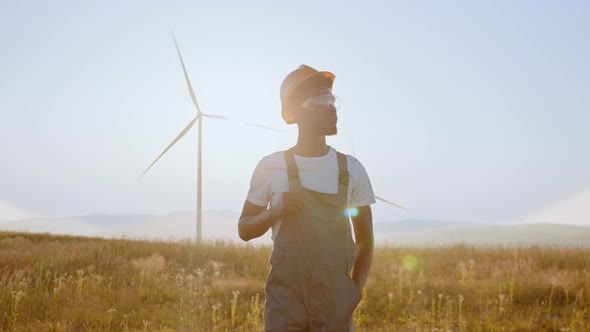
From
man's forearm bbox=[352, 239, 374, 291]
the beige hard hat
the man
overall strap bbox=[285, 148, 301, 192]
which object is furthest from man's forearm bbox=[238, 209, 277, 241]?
the beige hard hat

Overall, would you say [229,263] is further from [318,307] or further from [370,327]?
[318,307]

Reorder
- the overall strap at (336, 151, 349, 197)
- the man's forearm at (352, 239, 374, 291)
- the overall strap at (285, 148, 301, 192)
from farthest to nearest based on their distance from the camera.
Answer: the man's forearm at (352, 239, 374, 291), the overall strap at (336, 151, 349, 197), the overall strap at (285, 148, 301, 192)

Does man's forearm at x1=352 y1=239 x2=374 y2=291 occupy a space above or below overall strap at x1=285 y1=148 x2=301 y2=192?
below

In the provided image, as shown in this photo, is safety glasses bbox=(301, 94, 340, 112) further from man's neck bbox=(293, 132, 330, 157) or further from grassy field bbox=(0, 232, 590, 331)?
grassy field bbox=(0, 232, 590, 331)

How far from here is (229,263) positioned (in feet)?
55.8

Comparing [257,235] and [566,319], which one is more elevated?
[257,235]

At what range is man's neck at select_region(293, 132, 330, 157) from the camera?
3.54m

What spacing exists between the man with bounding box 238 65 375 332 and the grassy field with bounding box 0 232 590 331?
4.76 meters

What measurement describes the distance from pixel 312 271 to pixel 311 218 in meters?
0.33

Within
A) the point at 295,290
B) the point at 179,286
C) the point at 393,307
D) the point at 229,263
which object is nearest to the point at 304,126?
the point at 295,290

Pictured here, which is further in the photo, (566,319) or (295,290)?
(566,319)

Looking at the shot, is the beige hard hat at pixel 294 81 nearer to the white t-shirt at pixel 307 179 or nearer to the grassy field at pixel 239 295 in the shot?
the white t-shirt at pixel 307 179

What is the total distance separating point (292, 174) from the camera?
330 centimetres

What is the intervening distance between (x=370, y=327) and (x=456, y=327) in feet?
4.81
